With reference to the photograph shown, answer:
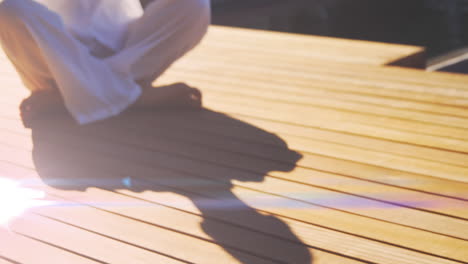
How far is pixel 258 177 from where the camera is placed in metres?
1.73

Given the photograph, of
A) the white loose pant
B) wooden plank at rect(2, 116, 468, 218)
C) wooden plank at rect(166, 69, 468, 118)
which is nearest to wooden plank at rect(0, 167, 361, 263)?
wooden plank at rect(2, 116, 468, 218)

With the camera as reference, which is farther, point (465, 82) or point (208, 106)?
point (465, 82)

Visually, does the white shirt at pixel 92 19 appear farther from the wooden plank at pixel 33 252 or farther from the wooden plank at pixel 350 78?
the wooden plank at pixel 33 252

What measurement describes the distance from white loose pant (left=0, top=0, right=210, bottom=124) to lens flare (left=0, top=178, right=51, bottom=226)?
1.51ft

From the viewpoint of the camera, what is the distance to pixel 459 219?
144 centimetres

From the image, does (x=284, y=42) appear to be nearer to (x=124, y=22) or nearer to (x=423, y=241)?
(x=124, y=22)

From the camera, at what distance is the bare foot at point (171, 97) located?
2299mm

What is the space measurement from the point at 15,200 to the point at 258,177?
63 centimetres

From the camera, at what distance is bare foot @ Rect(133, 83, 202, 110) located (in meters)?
2.30

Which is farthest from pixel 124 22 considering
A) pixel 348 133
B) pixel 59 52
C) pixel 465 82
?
pixel 465 82

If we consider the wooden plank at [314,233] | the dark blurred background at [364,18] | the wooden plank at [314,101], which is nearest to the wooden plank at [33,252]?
the wooden plank at [314,233]

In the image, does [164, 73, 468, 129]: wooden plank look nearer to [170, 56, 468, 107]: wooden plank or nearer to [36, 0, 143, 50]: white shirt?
[170, 56, 468, 107]: wooden plank

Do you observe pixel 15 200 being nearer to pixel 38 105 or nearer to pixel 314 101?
pixel 38 105

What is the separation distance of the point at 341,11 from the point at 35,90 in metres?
8.26
